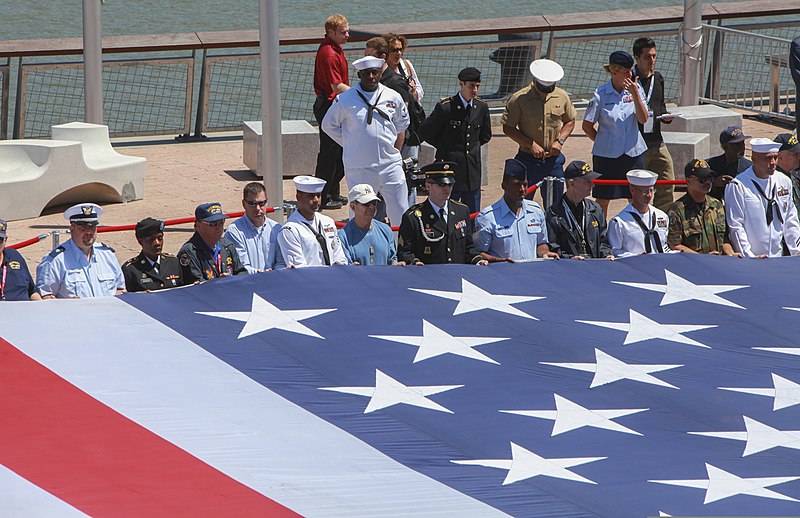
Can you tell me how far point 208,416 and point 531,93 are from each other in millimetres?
5543

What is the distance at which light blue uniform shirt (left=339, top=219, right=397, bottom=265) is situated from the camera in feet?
31.8

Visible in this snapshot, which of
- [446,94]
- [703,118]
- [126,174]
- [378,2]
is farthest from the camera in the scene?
[378,2]

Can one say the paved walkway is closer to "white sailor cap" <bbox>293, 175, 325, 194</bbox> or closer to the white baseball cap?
"white sailor cap" <bbox>293, 175, 325, 194</bbox>

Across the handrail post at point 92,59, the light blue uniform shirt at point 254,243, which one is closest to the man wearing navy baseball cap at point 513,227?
the light blue uniform shirt at point 254,243

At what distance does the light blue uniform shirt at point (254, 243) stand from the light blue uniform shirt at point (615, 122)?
3.49 metres

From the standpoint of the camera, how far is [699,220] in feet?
34.5

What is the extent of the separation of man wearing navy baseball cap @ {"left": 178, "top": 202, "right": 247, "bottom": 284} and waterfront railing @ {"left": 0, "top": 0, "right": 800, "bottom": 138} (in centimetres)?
712

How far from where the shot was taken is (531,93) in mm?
12227

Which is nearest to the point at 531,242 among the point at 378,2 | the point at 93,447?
the point at 93,447

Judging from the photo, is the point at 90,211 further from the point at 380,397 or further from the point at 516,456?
the point at 516,456

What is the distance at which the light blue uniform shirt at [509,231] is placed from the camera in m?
9.96

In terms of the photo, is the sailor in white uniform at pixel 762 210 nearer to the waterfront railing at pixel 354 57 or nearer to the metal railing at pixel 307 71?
the waterfront railing at pixel 354 57

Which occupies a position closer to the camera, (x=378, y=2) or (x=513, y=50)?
(x=513, y=50)

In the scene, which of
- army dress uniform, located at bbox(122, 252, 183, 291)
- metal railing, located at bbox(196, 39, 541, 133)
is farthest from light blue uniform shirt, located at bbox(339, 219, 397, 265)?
metal railing, located at bbox(196, 39, 541, 133)
